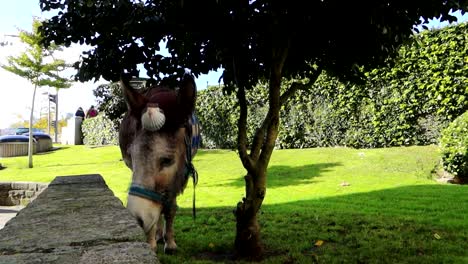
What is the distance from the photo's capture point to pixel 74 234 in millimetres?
2203

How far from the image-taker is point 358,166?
1239 cm

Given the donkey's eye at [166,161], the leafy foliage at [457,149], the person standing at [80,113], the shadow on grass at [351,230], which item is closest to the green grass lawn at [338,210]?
the shadow on grass at [351,230]

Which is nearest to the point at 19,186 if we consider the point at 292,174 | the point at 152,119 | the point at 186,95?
the point at 292,174

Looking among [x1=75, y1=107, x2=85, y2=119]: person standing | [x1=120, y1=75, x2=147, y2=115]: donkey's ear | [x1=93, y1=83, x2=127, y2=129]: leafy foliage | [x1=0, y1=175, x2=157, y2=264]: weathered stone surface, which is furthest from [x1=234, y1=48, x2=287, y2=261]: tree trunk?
[x1=75, y1=107, x2=85, y2=119]: person standing

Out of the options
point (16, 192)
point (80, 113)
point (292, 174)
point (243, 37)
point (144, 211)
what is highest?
point (80, 113)

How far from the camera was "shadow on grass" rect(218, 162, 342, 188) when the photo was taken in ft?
37.4

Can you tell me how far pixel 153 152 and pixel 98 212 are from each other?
2.83 feet

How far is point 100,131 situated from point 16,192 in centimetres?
1890

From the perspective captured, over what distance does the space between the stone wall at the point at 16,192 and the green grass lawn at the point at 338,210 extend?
2.25 metres

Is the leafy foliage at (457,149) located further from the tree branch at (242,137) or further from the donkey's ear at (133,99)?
the donkey's ear at (133,99)

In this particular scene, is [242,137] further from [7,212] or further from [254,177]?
[7,212]

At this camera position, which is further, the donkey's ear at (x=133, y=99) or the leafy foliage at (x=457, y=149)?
the leafy foliage at (x=457, y=149)

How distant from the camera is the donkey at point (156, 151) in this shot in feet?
11.0

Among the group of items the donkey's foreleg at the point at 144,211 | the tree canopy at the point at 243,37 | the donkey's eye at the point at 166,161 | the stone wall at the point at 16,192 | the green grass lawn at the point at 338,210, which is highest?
the tree canopy at the point at 243,37
